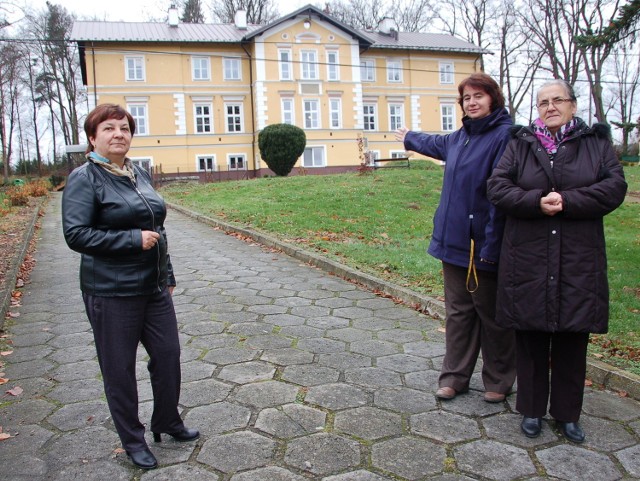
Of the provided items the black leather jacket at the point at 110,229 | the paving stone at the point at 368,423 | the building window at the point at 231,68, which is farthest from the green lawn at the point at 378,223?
the building window at the point at 231,68

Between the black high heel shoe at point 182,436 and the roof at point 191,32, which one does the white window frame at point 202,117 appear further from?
the black high heel shoe at point 182,436

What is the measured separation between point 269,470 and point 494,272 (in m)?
1.77

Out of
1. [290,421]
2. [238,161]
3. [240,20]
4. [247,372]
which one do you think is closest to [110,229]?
[290,421]

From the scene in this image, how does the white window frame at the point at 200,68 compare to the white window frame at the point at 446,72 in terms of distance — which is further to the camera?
the white window frame at the point at 446,72

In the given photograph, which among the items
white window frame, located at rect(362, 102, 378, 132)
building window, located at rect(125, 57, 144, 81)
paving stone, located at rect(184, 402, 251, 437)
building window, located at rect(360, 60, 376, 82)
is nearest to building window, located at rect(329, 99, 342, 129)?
white window frame, located at rect(362, 102, 378, 132)

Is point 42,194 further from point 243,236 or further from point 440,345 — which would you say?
point 440,345

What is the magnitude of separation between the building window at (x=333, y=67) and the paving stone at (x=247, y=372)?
Result: 3684 centimetres

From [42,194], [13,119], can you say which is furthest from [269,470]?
[13,119]

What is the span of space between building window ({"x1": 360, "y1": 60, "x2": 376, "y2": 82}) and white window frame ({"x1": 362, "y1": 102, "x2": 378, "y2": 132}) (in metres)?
1.78

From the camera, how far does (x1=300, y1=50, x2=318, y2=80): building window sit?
38688mm

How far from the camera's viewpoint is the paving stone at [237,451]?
3051mm

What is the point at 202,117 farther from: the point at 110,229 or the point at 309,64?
the point at 110,229

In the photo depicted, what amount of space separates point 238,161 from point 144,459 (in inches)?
1453

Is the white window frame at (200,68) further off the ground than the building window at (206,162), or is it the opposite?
the white window frame at (200,68)
